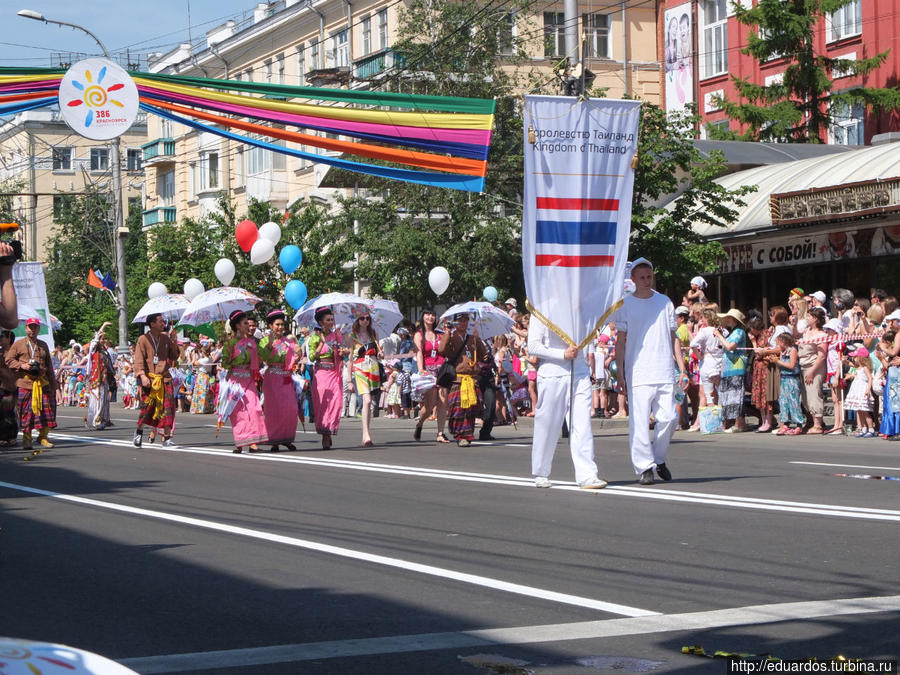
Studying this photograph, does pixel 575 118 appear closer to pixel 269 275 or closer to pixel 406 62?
pixel 406 62

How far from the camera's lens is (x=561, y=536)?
359 inches

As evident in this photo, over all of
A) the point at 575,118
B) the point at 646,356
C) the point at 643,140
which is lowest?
the point at 646,356

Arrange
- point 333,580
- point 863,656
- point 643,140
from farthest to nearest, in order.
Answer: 1. point 643,140
2. point 333,580
3. point 863,656

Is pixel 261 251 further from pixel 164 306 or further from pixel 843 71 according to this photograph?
pixel 843 71

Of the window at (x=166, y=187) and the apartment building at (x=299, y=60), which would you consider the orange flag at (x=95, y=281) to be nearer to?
the apartment building at (x=299, y=60)

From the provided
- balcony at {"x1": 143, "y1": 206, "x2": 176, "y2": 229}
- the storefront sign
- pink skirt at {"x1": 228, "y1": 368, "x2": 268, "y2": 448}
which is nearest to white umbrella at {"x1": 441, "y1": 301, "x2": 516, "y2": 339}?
pink skirt at {"x1": 228, "y1": 368, "x2": 268, "y2": 448}

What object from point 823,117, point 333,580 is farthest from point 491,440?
point 823,117

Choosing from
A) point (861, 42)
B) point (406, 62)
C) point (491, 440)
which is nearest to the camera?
point (491, 440)

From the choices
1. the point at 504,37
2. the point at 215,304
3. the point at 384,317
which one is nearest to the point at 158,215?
the point at 504,37

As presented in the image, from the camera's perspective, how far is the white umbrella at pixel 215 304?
22109mm

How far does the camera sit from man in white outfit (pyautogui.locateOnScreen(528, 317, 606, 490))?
38.9 feet

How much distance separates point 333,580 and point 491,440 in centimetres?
1250

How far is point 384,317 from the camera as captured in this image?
870 inches

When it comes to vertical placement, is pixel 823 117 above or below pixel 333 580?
above
